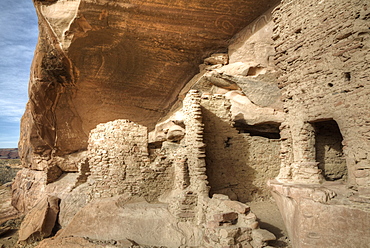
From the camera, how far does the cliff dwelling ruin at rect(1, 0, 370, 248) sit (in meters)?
3.52

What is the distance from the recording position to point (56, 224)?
330 inches

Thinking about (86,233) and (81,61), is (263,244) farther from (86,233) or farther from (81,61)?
(81,61)

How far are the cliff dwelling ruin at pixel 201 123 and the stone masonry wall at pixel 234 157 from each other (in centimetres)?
3

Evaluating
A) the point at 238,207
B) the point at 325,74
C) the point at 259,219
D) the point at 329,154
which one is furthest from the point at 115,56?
the point at 329,154

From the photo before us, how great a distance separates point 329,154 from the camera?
4.33 metres

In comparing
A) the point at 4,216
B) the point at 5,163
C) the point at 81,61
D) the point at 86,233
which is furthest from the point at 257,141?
the point at 5,163

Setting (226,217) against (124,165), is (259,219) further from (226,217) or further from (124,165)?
(124,165)

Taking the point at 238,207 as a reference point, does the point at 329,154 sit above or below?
above

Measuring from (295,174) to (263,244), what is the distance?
53.9 inches

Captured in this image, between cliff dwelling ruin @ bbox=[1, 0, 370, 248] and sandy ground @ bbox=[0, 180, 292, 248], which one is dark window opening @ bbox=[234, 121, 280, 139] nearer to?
cliff dwelling ruin @ bbox=[1, 0, 370, 248]

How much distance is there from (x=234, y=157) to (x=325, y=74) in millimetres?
3568

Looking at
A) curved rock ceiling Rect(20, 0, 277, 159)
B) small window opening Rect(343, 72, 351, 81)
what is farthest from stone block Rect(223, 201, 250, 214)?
curved rock ceiling Rect(20, 0, 277, 159)

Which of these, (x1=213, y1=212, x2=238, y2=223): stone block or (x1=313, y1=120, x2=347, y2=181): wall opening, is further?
(x1=213, y1=212, x2=238, y2=223): stone block

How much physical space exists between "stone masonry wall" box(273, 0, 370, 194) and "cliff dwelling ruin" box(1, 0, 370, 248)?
0.02 m
